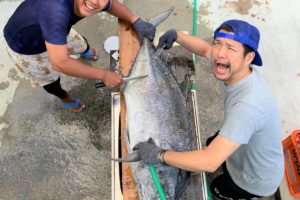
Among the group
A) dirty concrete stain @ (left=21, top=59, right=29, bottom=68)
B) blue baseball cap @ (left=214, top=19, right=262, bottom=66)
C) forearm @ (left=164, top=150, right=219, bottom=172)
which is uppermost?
blue baseball cap @ (left=214, top=19, right=262, bottom=66)

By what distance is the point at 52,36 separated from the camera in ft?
6.73

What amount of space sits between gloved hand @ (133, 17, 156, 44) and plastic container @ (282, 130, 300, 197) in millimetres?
1499

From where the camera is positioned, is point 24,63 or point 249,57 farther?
point 24,63

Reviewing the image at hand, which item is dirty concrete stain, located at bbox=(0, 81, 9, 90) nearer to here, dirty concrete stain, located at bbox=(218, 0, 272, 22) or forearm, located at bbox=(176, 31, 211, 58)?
forearm, located at bbox=(176, 31, 211, 58)

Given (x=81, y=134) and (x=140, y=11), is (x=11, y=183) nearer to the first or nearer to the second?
(x=81, y=134)

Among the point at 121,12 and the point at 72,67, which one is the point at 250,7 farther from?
the point at 72,67

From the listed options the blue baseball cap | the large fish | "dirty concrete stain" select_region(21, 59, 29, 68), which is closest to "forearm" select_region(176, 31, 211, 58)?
the large fish

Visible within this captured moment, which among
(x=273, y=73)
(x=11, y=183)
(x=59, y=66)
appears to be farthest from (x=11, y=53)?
(x=273, y=73)

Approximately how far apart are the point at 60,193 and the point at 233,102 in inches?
77.2

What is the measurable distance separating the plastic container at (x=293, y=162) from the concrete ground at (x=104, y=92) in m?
0.11

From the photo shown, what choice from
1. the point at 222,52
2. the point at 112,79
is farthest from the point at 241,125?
the point at 112,79

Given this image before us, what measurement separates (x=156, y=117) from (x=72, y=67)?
0.67 m

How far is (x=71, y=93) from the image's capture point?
11.6 feet

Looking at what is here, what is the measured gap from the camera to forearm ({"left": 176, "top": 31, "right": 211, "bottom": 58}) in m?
2.39
